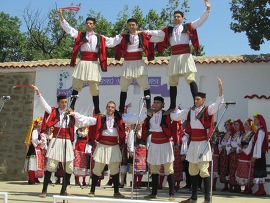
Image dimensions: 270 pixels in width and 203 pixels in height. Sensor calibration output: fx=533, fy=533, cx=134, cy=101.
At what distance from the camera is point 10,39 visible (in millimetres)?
25859

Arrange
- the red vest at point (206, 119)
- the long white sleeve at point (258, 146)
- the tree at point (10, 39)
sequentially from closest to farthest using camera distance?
the red vest at point (206, 119)
the long white sleeve at point (258, 146)
the tree at point (10, 39)

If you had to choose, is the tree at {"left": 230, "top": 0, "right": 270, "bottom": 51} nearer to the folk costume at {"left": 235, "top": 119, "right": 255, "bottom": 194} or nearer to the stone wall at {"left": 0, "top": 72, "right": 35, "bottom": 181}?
the folk costume at {"left": 235, "top": 119, "right": 255, "bottom": 194}

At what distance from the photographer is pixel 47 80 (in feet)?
49.1

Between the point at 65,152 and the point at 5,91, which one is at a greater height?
the point at 5,91

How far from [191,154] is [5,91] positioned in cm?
857

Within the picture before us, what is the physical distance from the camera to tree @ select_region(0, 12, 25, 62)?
25375 millimetres

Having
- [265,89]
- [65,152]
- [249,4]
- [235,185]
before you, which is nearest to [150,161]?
[65,152]

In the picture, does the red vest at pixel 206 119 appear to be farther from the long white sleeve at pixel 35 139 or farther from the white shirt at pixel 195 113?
the long white sleeve at pixel 35 139

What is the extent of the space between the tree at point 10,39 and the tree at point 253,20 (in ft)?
46.7

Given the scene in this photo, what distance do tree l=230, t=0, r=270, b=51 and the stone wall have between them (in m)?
5.89

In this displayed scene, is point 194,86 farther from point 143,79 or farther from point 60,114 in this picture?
point 60,114

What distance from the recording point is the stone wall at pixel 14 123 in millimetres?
15070

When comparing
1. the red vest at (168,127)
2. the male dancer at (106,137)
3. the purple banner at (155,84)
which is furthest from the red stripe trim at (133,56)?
the purple banner at (155,84)

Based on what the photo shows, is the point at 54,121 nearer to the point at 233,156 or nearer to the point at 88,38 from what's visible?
the point at 88,38
